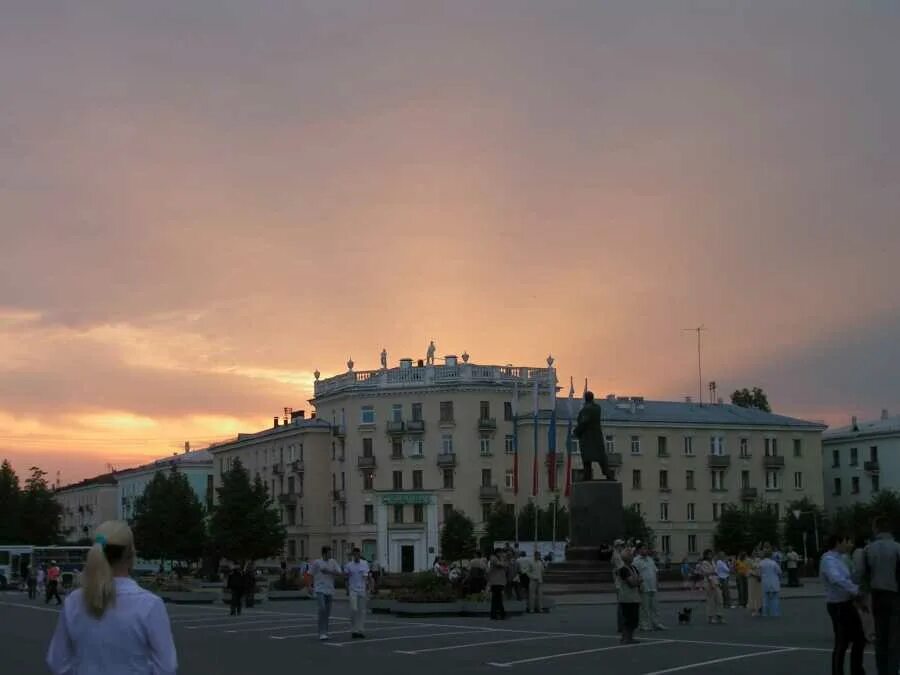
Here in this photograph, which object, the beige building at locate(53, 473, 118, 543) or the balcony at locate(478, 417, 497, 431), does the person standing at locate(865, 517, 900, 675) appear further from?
the beige building at locate(53, 473, 118, 543)

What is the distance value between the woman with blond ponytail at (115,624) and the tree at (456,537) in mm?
90005

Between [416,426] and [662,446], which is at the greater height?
[416,426]

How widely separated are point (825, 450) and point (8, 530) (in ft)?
240

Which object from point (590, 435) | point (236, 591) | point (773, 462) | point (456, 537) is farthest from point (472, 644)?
point (773, 462)

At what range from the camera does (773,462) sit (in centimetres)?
10775

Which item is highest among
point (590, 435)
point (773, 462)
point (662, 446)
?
point (662, 446)

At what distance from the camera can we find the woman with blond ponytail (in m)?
6.06

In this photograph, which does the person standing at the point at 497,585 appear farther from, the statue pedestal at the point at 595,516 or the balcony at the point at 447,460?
the balcony at the point at 447,460

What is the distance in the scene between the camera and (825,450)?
393ft

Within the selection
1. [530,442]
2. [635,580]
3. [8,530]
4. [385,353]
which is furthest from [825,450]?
[635,580]

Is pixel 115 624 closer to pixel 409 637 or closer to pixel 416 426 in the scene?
pixel 409 637

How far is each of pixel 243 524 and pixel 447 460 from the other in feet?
60.4

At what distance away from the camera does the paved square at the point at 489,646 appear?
18766 mm

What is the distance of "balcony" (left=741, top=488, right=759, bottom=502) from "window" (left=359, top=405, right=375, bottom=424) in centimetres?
3052
